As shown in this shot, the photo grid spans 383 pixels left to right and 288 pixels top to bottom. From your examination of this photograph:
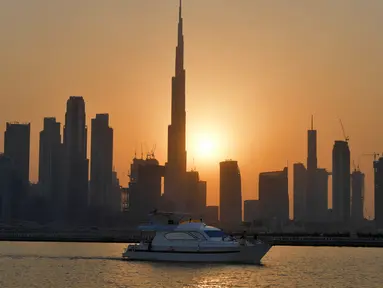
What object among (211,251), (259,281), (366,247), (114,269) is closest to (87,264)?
(114,269)

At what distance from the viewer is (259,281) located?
90750mm

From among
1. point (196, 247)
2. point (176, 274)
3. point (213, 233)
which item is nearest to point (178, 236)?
point (196, 247)

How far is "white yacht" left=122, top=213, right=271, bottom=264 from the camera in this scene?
109 metres

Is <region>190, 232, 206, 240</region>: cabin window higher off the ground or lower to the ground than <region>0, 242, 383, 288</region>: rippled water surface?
higher

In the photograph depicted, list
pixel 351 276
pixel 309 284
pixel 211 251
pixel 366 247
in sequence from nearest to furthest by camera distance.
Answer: pixel 309 284, pixel 351 276, pixel 211 251, pixel 366 247

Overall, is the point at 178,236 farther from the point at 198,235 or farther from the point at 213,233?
the point at 213,233

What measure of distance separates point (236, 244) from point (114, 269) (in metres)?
17.0

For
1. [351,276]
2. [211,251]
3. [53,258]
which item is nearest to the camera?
[351,276]

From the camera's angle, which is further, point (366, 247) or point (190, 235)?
point (366, 247)

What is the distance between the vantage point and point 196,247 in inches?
4326

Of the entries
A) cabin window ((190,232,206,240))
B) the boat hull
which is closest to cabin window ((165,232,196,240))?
cabin window ((190,232,206,240))

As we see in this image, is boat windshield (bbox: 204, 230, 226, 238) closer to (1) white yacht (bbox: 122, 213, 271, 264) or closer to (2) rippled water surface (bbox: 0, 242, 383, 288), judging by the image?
(1) white yacht (bbox: 122, 213, 271, 264)

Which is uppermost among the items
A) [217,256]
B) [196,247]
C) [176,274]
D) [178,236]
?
[178,236]

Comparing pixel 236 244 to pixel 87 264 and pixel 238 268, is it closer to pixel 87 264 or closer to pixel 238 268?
pixel 238 268
